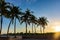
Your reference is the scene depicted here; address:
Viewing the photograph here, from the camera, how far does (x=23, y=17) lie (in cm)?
6688

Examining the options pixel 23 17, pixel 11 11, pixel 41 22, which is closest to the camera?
pixel 11 11

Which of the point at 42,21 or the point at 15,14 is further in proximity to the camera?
the point at 42,21

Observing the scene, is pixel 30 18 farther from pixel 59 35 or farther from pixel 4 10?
pixel 59 35

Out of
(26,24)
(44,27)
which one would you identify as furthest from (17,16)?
(44,27)

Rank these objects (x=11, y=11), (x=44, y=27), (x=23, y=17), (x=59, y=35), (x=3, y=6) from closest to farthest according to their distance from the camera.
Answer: (x=59, y=35), (x=3, y=6), (x=11, y=11), (x=23, y=17), (x=44, y=27)

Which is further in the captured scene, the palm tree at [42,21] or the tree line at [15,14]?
the palm tree at [42,21]

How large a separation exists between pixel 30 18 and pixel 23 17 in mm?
3964

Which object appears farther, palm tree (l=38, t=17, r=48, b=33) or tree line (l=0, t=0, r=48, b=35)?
palm tree (l=38, t=17, r=48, b=33)

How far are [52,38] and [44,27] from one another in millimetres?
69668

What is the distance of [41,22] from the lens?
86.4m

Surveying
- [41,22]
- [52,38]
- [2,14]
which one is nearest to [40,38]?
[2,14]

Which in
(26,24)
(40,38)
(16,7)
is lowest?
(40,38)

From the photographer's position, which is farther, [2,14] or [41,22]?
[41,22]

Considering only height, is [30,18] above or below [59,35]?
above
